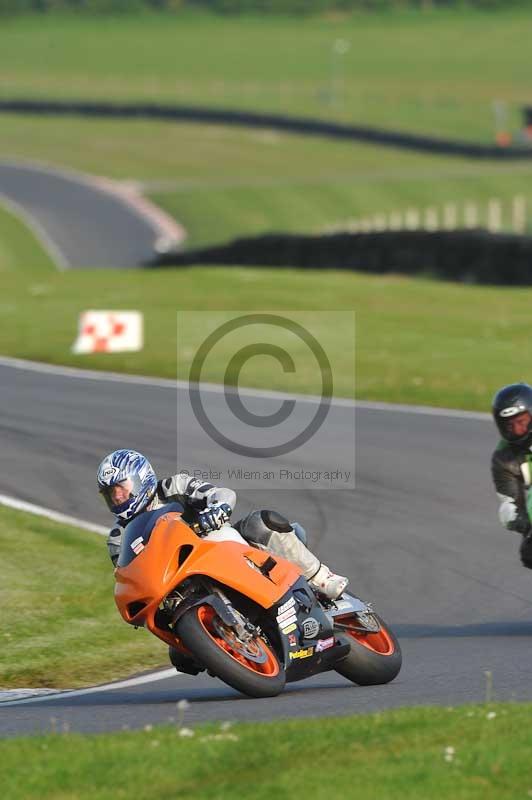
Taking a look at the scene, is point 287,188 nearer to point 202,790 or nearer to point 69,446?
point 69,446

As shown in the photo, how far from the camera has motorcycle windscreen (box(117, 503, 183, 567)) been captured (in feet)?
27.0

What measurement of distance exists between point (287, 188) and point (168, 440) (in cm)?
4025

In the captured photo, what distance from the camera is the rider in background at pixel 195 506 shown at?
8.34 meters

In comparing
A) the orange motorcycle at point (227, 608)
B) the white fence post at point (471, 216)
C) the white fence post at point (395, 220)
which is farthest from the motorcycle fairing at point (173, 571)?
the white fence post at point (395, 220)

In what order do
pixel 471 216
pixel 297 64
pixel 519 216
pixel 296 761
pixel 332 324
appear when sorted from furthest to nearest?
pixel 297 64 → pixel 471 216 → pixel 519 216 → pixel 332 324 → pixel 296 761

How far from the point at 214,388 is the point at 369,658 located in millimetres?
12197

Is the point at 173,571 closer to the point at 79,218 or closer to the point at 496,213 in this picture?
the point at 496,213

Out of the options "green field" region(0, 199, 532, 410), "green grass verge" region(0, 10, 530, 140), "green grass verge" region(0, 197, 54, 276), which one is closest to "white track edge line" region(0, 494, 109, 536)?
"green field" region(0, 199, 532, 410)

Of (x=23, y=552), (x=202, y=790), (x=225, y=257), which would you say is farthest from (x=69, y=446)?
(x=225, y=257)

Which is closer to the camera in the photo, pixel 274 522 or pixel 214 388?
pixel 274 522

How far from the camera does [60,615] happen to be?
1133 centimetres

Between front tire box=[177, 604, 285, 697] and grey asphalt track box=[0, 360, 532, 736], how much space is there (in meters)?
0.14

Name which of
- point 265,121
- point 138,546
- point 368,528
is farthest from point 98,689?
point 265,121

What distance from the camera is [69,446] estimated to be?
17.2 metres
